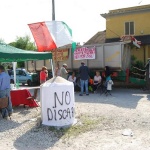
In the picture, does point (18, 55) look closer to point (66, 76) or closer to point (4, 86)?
point (4, 86)

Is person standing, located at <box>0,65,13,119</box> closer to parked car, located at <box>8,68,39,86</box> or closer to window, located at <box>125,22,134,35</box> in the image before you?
parked car, located at <box>8,68,39,86</box>

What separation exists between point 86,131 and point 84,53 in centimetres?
957

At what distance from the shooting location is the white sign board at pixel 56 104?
24.9 ft

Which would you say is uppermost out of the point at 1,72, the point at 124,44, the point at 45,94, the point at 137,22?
the point at 137,22

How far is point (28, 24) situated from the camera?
31.5 ft

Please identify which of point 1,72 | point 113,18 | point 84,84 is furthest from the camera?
point 113,18

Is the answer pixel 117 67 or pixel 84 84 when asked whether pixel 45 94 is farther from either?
pixel 117 67

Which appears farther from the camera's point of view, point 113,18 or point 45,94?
point 113,18

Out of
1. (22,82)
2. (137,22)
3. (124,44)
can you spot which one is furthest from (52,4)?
(137,22)

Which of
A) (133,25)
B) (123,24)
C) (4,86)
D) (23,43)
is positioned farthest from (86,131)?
(23,43)

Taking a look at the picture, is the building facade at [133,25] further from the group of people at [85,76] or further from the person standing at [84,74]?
the person standing at [84,74]

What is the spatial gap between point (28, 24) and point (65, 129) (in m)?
4.07

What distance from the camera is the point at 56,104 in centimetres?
758

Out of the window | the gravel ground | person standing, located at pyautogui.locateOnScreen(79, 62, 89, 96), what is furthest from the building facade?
the gravel ground
